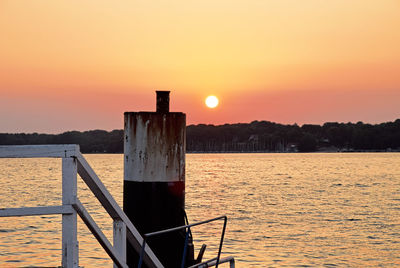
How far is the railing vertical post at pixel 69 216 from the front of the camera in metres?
4.39

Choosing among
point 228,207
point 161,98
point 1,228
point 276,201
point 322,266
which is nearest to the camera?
point 161,98

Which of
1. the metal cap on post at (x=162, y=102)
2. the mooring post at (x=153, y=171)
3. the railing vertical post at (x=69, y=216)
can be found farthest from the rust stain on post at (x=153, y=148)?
the railing vertical post at (x=69, y=216)

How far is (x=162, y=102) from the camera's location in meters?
6.93

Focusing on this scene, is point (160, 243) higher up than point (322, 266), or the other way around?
point (160, 243)

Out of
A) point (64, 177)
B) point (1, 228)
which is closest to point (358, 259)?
point (1, 228)

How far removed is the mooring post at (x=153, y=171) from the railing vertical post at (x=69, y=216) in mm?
1975

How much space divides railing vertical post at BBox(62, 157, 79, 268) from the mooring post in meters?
1.98

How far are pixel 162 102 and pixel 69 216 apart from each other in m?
2.74

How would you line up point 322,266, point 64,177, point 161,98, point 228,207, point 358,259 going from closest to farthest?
point 64,177
point 161,98
point 322,266
point 358,259
point 228,207

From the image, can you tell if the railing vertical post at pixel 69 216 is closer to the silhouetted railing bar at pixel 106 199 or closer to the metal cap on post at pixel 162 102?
the silhouetted railing bar at pixel 106 199

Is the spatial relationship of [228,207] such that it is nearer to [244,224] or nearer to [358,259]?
[244,224]

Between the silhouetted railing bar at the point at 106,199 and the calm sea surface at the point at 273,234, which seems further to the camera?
the calm sea surface at the point at 273,234

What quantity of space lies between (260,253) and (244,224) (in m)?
13.1

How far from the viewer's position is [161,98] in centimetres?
698
